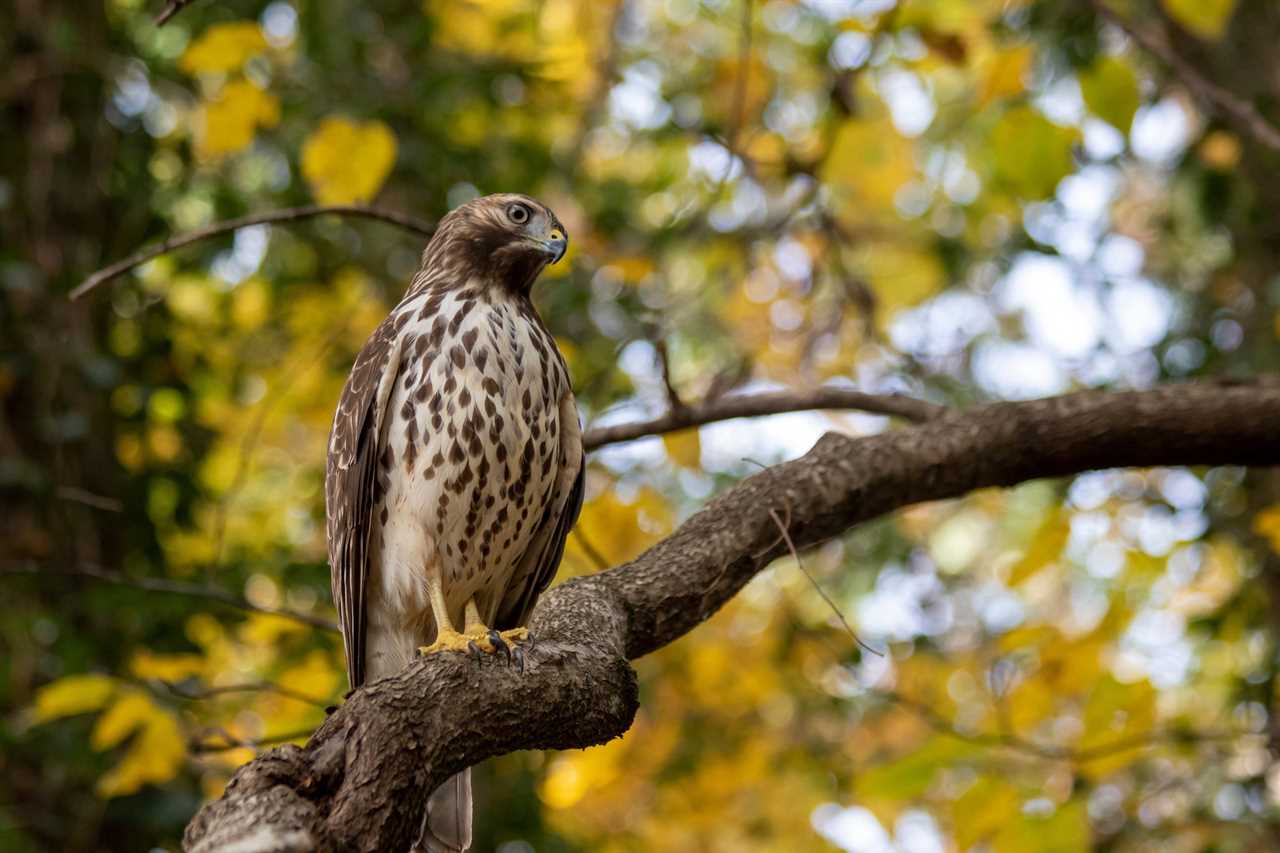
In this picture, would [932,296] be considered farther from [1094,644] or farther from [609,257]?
[1094,644]

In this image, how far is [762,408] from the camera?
451 cm

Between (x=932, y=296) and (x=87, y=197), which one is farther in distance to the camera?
(x=932, y=296)

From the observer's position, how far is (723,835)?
8875 millimetres

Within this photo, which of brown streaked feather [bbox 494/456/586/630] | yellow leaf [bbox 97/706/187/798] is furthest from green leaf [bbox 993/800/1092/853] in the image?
yellow leaf [bbox 97/706/187/798]

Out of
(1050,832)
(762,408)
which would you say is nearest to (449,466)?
(762,408)

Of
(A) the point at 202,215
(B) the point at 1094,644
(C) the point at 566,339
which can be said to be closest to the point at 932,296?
(C) the point at 566,339

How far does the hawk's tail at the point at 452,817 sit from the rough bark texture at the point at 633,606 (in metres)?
0.73

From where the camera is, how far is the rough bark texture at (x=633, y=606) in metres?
2.45

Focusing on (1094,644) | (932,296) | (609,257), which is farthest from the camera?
(932,296)

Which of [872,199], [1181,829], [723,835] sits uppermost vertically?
[872,199]

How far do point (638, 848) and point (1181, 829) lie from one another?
3677mm

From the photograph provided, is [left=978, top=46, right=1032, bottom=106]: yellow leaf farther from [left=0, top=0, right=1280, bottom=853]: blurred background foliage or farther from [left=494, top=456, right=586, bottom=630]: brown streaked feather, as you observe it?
[left=494, top=456, right=586, bottom=630]: brown streaked feather

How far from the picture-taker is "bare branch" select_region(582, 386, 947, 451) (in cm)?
438

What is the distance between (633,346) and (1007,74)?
1.77 m
